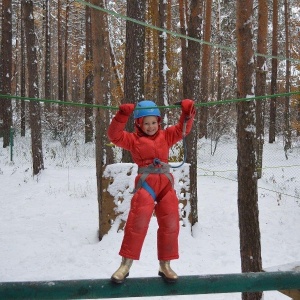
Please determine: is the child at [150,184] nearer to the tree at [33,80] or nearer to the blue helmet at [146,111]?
the blue helmet at [146,111]

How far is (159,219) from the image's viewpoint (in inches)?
107

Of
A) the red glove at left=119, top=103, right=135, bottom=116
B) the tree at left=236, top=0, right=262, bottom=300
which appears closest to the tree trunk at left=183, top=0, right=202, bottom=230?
the tree at left=236, top=0, right=262, bottom=300

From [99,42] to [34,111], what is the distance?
221 inches

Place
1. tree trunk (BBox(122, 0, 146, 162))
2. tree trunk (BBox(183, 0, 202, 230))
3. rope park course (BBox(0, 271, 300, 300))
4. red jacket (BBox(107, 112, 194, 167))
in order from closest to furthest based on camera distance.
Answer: rope park course (BBox(0, 271, 300, 300)) → red jacket (BBox(107, 112, 194, 167)) → tree trunk (BBox(122, 0, 146, 162)) → tree trunk (BBox(183, 0, 202, 230))

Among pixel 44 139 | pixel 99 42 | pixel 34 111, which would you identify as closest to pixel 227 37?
pixel 44 139

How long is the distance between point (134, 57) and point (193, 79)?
1.32 m

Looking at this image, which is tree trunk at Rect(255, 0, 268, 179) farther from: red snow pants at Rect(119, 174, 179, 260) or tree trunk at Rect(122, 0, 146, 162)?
red snow pants at Rect(119, 174, 179, 260)

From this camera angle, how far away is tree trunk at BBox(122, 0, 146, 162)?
7441 millimetres

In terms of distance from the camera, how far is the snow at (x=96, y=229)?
6164 millimetres

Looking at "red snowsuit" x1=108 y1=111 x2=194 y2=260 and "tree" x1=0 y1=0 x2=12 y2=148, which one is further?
"tree" x1=0 y1=0 x2=12 y2=148

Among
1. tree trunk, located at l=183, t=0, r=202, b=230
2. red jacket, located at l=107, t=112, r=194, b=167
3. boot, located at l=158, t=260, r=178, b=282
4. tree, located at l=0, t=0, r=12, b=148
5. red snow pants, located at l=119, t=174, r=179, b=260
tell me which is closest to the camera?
boot, located at l=158, t=260, r=178, b=282

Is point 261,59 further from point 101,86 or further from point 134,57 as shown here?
point 101,86

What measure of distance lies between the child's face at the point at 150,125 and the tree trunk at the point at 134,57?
452cm

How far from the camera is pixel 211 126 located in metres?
17.4
